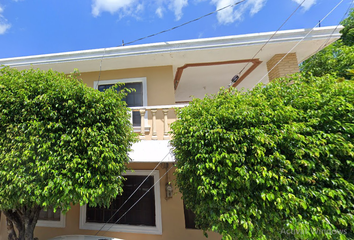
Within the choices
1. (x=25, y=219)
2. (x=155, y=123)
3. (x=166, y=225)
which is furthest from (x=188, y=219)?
(x=25, y=219)

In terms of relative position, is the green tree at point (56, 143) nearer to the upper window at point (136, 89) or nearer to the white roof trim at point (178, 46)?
the white roof trim at point (178, 46)

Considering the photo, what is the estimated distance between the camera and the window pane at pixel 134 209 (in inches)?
189

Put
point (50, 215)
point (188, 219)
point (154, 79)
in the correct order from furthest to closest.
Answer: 1. point (154, 79)
2. point (50, 215)
3. point (188, 219)

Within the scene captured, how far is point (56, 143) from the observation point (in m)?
2.45

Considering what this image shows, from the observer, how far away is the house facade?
4.48m

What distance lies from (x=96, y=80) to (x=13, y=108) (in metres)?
3.40

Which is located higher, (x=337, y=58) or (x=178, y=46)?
(x=337, y=58)

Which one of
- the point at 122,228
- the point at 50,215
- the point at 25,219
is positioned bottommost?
the point at 122,228

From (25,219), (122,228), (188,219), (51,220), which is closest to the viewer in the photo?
(25,219)

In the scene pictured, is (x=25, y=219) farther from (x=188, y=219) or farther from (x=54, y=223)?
(x=188, y=219)

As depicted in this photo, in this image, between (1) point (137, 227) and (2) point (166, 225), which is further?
(1) point (137, 227)

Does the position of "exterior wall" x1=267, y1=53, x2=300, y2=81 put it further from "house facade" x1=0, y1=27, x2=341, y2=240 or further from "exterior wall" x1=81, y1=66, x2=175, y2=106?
"exterior wall" x1=81, y1=66, x2=175, y2=106

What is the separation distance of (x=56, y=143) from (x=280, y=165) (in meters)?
3.42

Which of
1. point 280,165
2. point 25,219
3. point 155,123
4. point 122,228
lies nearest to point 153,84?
point 155,123
